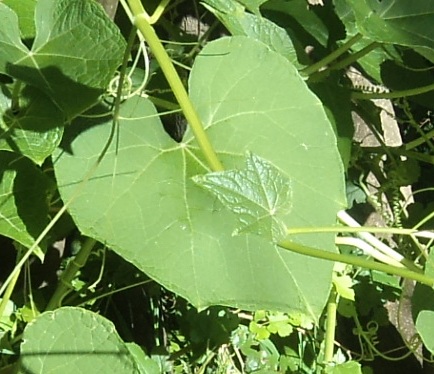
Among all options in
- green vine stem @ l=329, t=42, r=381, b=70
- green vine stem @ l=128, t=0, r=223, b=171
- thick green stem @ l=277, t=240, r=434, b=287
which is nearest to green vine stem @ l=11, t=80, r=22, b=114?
green vine stem @ l=128, t=0, r=223, b=171

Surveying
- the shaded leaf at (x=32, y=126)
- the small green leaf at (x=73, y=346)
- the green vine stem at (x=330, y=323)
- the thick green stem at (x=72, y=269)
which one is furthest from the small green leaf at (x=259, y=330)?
the shaded leaf at (x=32, y=126)

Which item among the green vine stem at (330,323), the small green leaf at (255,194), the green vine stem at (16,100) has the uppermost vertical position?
the green vine stem at (16,100)

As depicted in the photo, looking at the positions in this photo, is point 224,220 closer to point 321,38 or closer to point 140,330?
point 321,38

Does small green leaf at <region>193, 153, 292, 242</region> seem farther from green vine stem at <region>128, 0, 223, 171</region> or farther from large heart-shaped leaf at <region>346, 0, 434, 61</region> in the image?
large heart-shaped leaf at <region>346, 0, 434, 61</region>

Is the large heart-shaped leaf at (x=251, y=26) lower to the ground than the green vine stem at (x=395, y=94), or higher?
higher

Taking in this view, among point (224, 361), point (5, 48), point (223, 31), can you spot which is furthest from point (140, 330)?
point (5, 48)

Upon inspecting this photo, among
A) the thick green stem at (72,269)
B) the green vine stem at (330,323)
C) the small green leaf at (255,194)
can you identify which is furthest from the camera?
the green vine stem at (330,323)

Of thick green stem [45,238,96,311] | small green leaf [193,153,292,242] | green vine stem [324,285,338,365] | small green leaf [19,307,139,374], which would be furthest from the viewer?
green vine stem [324,285,338,365]

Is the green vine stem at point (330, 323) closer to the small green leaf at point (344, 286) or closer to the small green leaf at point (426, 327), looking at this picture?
the small green leaf at point (344, 286)
